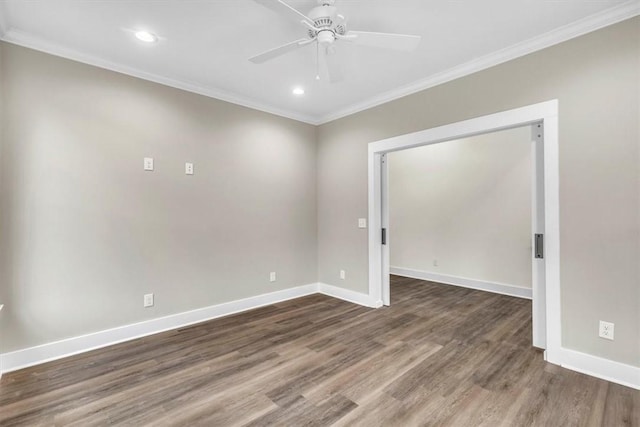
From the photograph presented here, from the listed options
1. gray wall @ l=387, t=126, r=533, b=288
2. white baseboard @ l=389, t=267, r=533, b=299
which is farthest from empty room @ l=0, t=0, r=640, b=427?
gray wall @ l=387, t=126, r=533, b=288

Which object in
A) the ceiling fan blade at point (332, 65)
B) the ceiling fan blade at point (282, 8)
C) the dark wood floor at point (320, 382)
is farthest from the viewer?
the ceiling fan blade at point (332, 65)

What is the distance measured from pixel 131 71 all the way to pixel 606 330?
4.64m

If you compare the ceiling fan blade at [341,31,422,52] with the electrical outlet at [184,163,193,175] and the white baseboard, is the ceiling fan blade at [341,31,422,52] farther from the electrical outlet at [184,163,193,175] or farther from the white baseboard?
the white baseboard

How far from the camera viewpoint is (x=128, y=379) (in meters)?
2.20

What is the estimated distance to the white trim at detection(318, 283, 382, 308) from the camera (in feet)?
12.6

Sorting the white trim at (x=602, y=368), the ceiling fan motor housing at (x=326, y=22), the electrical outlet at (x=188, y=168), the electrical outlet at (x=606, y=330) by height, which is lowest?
the white trim at (x=602, y=368)

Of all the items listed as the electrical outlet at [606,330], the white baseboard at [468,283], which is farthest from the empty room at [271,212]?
the white baseboard at [468,283]

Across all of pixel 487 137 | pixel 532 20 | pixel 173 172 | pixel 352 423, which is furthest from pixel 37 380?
pixel 487 137

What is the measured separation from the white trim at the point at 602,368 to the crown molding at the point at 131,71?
156 inches

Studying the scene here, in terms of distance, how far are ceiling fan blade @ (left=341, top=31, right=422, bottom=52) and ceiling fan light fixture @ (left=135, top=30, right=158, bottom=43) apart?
1575 millimetres

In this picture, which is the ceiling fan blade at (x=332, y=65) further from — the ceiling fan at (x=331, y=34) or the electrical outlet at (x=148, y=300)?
the electrical outlet at (x=148, y=300)

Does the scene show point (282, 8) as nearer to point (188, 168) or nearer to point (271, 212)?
point (188, 168)

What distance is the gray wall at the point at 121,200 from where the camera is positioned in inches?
93.2

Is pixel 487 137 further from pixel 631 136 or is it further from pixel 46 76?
pixel 46 76
